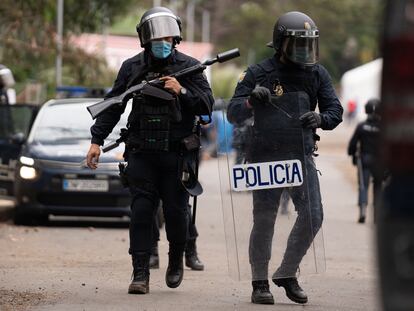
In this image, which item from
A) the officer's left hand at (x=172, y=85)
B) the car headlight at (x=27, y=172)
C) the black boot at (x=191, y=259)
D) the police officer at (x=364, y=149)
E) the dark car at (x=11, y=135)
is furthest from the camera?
the police officer at (x=364, y=149)

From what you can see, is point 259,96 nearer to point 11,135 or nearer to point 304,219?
point 304,219

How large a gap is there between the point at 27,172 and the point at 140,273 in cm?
651

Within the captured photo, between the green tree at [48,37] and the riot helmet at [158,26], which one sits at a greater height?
the green tree at [48,37]

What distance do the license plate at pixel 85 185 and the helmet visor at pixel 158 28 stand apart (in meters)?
6.19

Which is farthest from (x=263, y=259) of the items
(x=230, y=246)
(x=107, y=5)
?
(x=107, y=5)

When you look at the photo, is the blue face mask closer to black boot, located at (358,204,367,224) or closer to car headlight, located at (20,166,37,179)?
car headlight, located at (20,166,37,179)

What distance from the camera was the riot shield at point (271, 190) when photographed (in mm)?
8477

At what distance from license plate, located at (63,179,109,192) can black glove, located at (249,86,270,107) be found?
21.6 ft

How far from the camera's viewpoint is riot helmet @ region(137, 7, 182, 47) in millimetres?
8711

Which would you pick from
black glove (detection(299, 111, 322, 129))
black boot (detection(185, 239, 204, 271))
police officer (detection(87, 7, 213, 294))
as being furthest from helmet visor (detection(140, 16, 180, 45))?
black boot (detection(185, 239, 204, 271))

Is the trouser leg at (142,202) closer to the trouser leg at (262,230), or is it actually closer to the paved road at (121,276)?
the paved road at (121,276)

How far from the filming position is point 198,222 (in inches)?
675

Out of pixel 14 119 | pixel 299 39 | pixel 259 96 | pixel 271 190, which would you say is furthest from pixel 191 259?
pixel 14 119

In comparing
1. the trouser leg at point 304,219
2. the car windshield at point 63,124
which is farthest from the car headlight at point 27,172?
the trouser leg at point 304,219
